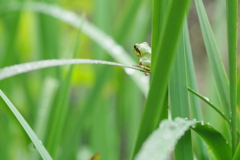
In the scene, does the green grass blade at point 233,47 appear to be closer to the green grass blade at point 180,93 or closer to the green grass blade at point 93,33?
the green grass blade at point 180,93

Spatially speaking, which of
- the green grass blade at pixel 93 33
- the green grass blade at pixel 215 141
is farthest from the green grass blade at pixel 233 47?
the green grass blade at pixel 93 33

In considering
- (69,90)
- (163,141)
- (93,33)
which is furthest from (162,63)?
(93,33)

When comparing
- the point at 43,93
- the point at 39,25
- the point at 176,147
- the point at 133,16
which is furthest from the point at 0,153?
the point at 176,147

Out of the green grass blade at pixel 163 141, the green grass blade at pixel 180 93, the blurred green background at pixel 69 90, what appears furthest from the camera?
the blurred green background at pixel 69 90

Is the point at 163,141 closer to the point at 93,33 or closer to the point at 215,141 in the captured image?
the point at 215,141

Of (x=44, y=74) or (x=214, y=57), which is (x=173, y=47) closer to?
(x=214, y=57)

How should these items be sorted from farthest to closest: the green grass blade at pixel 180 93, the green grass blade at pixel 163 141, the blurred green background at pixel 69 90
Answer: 1. the blurred green background at pixel 69 90
2. the green grass blade at pixel 180 93
3. the green grass blade at pixel 163 141

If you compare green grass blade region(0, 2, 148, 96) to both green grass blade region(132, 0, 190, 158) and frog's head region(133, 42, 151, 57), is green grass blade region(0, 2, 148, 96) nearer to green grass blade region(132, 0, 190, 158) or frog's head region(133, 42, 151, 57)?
frog's head region(133, 42, 151, 57)
